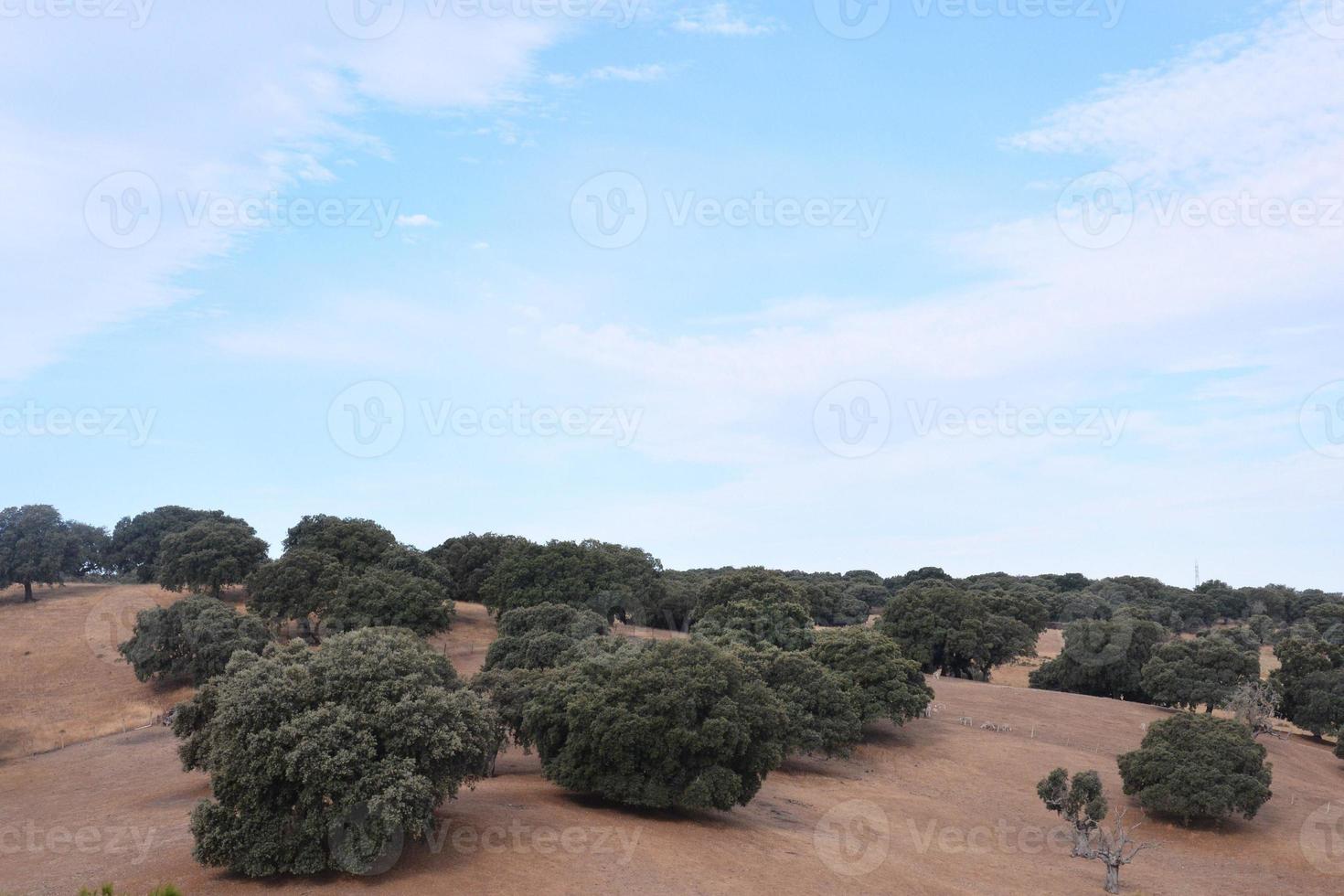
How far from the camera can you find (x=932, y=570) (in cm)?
14662

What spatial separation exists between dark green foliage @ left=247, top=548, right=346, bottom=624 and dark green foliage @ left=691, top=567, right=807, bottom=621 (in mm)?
26554

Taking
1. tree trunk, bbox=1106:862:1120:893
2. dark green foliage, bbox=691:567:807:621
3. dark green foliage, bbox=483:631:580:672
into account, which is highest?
dark green foliage, bbox=691:567:807:621

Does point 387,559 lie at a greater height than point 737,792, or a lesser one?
greater

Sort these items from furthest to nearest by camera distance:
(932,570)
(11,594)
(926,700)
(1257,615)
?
1. (932,570)
2. (1257,615)
3. (11,594)
4. (926,700)

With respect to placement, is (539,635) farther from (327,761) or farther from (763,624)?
(327,761)

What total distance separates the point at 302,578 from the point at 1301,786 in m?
58.5

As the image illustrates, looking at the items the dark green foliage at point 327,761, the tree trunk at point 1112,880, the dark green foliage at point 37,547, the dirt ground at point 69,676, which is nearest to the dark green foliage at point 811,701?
the tree trunk at point 1112,880

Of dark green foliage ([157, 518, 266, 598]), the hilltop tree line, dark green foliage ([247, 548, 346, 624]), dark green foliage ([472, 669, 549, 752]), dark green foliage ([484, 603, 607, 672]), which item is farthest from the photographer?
dark green foliage ([157, 518, 266, 598])

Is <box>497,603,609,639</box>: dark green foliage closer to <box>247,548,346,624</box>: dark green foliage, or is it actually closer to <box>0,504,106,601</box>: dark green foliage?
<box>247,548,346,624</box>: dark green foliage

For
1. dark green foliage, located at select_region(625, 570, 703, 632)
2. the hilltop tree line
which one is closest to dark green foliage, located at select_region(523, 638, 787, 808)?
the hilltop tree line

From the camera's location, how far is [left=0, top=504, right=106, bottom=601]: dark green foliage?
7938 centimetres

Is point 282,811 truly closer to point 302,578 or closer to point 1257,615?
point 302,578

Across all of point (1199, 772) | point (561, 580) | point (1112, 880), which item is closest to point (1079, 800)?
point (1112, 880)

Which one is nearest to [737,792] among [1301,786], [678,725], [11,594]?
[678,725]
